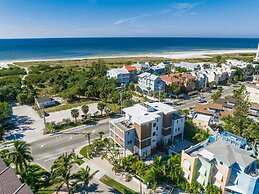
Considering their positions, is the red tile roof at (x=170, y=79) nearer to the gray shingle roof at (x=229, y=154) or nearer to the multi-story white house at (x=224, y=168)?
the gray shingle roof at (x=229, y=154)

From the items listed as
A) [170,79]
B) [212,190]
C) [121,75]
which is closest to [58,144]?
[212,190]


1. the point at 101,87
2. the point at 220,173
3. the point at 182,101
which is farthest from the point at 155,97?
the point at 220,173

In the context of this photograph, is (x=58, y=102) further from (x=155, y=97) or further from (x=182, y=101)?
(x=182, y=101)

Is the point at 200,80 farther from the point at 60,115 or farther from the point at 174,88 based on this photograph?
the point at 60,115

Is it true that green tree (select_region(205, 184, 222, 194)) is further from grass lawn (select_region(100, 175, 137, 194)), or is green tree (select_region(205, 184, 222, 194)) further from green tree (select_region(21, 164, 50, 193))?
green tree (select_region(21, 164, 50, 193))


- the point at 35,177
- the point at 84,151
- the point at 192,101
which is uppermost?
the point at 192,101
